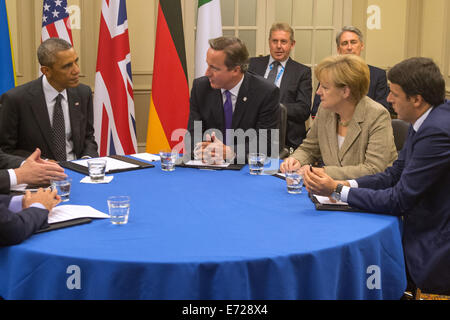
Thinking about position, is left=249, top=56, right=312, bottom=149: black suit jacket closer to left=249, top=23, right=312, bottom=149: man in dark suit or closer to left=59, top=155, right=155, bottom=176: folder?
left=249, top=23, right=312, bottom=149: man in dark suit

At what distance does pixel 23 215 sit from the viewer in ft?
5.59

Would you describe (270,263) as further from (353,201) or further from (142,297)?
(353,201)

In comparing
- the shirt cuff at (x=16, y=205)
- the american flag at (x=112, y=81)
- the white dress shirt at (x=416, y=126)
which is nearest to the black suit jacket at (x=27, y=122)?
the american flag at (x=112, y=81)

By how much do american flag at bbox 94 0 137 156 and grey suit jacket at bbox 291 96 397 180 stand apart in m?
2.48

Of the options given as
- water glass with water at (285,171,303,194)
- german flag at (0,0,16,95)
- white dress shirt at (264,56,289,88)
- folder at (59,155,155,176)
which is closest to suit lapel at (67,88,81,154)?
folder at (59,155,155,176)

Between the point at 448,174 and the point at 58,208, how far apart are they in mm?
1510

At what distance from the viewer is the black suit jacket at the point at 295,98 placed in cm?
480

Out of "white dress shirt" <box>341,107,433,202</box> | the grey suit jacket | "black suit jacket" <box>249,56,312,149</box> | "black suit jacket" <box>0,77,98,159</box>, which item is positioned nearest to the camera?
"white dress shirt" <box>341,107,433,202</box>

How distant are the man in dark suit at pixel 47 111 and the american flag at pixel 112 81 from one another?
1.30m

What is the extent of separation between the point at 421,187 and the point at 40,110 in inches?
94.3

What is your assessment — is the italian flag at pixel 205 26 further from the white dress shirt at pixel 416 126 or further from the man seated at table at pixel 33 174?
the white dress shirt at pixel 416 126

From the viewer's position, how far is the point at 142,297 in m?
1.55

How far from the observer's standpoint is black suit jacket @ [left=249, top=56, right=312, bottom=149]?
4.80 metres
